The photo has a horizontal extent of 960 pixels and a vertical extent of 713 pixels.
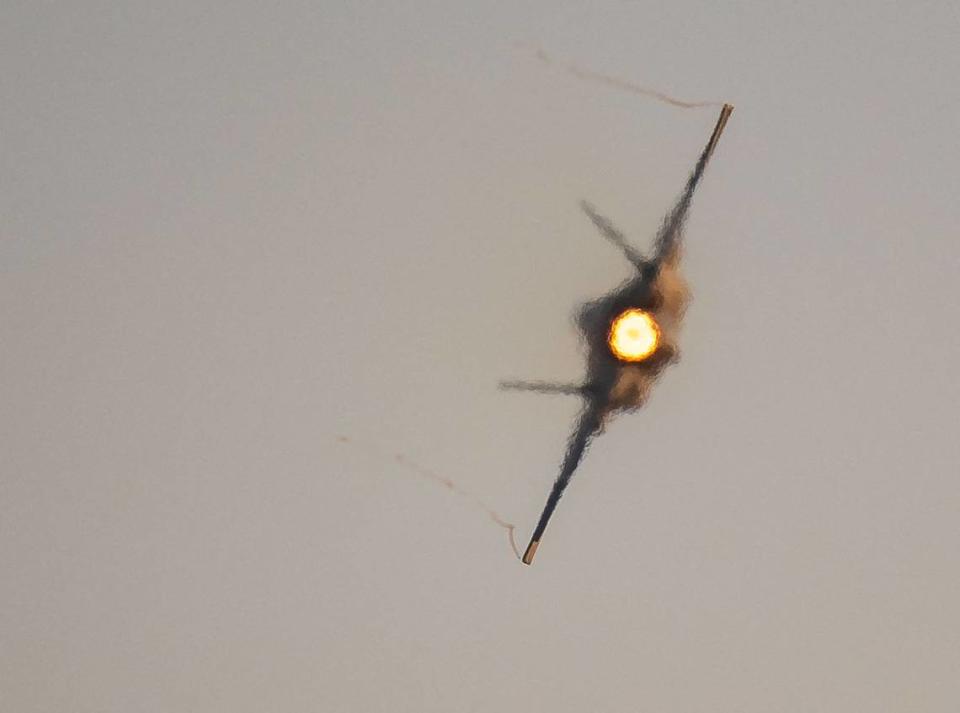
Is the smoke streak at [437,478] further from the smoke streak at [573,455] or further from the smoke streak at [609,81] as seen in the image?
the smoke streak at [609,81]

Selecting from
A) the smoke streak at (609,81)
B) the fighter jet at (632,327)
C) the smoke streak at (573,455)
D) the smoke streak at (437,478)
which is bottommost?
the smoke streak at (437,478)

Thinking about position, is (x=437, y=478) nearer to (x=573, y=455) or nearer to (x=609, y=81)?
(x=573, y=455)

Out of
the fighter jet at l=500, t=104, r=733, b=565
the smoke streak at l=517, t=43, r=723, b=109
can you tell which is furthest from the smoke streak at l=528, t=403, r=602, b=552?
the smoke streak at l=517, t=43, r=723, b=109

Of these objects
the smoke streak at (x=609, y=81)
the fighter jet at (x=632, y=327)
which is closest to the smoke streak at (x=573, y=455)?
the fighter jet at (x=632, y=327)

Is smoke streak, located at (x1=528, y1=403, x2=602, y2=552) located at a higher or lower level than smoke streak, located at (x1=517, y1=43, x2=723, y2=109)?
lower

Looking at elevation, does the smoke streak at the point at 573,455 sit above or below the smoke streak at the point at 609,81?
below

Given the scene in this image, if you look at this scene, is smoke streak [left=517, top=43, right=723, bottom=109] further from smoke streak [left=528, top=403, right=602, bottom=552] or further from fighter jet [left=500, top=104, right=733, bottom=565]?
smoke streak [left=528, top=403, right=602, bottom=552]

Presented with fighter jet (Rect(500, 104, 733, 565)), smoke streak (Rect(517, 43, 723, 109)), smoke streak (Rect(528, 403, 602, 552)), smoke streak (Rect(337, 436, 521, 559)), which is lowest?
smoke streak (Rect(337, 436, 521, 559))
